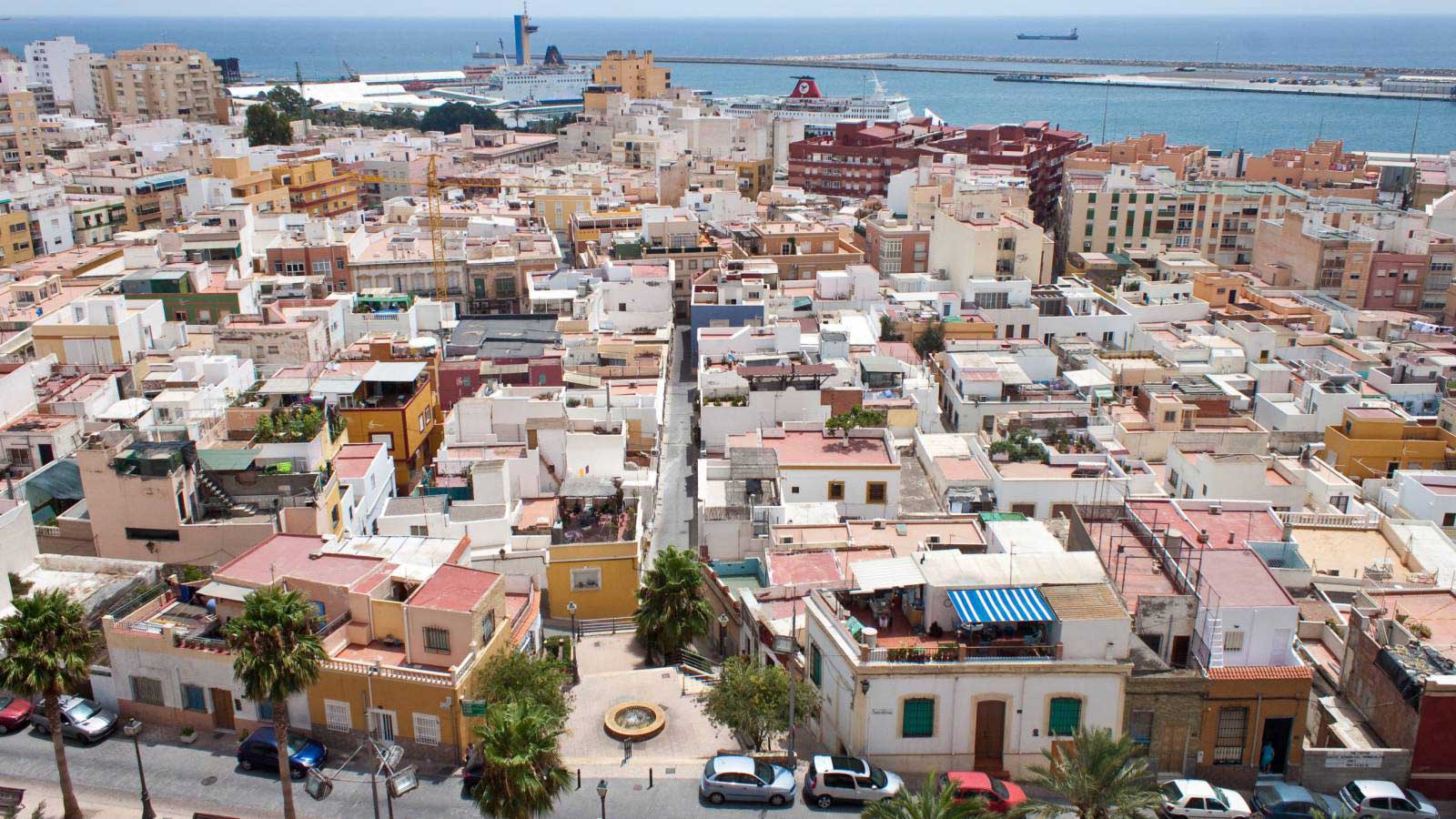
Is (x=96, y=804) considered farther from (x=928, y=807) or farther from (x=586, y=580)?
(x=928, y=807)

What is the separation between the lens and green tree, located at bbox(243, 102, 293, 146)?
136375mm

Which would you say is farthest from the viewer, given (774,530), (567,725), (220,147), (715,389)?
(220,147)

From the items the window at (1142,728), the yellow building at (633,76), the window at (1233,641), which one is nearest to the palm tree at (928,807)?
the window at (1142,728)

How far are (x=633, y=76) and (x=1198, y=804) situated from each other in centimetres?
18064

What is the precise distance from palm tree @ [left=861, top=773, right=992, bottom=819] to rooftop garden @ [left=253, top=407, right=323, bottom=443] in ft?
79.7

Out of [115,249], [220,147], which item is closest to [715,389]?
[115,249]

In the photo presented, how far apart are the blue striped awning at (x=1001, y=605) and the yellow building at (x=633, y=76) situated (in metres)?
170

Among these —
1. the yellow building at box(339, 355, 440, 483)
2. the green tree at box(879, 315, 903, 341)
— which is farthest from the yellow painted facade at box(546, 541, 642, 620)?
the green tree at box(879, 315, 903, 341)

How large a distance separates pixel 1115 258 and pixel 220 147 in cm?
8171

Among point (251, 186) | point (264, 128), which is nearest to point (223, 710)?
point (251, 186)

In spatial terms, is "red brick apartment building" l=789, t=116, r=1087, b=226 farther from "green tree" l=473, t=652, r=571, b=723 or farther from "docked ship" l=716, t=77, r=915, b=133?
"green tree" l=473, t=652, r=571, b=723

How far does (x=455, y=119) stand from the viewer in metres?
185

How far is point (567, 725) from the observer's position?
27.1m

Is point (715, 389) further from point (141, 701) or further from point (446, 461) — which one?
point (141, 701)
